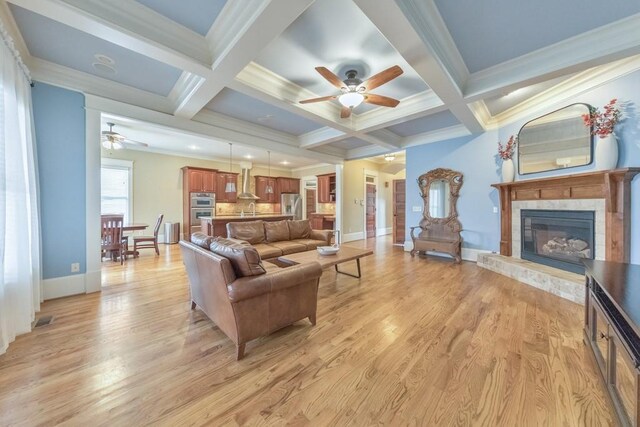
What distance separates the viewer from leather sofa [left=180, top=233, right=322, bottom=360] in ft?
6.05

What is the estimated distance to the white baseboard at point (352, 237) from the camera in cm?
751

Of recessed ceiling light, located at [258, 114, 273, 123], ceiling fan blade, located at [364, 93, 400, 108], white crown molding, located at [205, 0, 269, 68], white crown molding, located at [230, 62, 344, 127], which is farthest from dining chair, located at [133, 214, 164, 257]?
ceiling fan blade, located at [364, 93, 400, 108]

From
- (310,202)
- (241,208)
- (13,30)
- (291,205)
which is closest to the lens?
(13,30)

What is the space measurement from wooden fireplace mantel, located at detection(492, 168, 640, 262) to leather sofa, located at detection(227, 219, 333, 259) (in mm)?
3607

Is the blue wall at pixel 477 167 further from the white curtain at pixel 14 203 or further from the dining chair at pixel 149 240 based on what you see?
the white curtain at pixel 14 203

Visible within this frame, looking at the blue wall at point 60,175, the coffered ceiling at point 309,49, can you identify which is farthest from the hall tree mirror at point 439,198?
the blue wall at point 60,175

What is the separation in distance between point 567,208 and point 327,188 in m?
6.25

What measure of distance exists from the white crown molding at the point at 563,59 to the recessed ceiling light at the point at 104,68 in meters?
4.51

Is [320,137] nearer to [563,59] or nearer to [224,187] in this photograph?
[563,59]

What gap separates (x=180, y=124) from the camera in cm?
397

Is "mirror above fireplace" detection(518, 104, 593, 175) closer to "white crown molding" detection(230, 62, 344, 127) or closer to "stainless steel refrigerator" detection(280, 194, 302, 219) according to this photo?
"white crown molding" detection(230, 62, 344, 127)

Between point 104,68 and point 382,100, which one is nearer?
point 104,68

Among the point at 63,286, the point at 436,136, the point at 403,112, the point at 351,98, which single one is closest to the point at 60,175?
the point at 63,286

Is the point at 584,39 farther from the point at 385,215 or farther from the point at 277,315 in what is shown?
the point at 385,215
